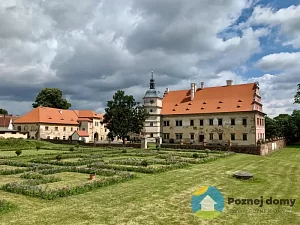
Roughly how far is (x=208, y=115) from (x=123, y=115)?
15246mm

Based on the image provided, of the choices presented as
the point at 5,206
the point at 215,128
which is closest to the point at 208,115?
the point at 215,128

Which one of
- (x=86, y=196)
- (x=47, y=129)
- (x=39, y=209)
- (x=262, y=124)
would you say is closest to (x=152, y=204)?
(x=86, y=196)

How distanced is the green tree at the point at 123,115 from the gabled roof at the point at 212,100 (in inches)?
356

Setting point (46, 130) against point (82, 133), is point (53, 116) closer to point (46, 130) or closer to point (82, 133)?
point (46, 130)

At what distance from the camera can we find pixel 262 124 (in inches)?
2004

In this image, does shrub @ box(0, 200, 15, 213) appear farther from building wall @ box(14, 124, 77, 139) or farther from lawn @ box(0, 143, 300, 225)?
building wall @ box(14, 124, 77, 139)

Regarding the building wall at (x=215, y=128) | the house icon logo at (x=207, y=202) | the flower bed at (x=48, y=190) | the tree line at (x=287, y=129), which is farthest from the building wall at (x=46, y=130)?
the house icon logo at (x=207, y=202)

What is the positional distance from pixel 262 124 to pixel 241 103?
22.2 feet

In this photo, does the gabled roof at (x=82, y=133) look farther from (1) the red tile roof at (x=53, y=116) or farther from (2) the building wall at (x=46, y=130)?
(1) the red tile roof at (x=53, y=116)

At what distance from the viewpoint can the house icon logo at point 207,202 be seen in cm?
913

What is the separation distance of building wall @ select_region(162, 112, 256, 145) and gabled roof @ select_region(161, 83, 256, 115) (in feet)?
3.11

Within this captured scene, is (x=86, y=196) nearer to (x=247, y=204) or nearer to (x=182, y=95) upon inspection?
(x=247, y=204)

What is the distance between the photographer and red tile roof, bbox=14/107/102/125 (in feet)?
197

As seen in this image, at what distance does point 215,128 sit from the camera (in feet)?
162
